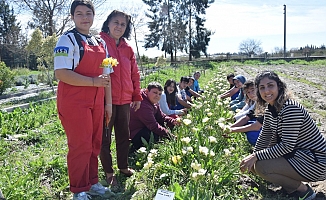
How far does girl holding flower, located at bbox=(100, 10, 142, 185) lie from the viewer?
297 cm

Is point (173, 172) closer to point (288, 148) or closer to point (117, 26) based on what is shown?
point (288, 148)

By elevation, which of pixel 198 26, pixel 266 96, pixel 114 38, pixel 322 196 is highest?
pixel 198 26

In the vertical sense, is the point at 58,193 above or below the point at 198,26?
below

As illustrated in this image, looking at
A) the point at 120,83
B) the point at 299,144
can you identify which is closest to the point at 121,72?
the point at 120,83

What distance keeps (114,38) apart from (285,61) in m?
35.2

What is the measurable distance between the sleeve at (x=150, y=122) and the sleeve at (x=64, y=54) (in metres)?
1.69

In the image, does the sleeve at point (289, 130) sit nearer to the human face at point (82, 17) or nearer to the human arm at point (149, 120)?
the human arm at point (149, 120)

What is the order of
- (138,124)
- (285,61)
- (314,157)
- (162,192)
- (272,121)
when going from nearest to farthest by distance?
(162,192)
(314,157)
(272,121)
(138,124)
(285,61)

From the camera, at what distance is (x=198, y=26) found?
132 ft

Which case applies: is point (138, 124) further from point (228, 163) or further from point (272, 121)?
point (272, 121)

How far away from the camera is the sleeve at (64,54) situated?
2346mm

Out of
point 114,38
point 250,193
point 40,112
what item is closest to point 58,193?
point 114,38

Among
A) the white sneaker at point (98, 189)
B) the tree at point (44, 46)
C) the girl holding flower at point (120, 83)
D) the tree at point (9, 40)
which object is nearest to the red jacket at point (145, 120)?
the girl holding flower at point (120, 83)

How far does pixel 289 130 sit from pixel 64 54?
197 cm
